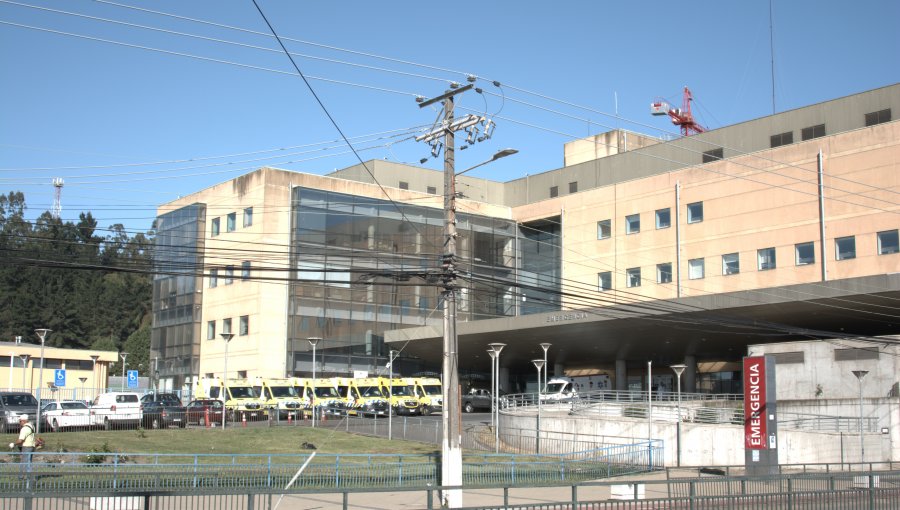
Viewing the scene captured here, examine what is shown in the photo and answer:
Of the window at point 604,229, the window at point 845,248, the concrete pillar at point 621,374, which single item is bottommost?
the concrete pillar at point 621,374

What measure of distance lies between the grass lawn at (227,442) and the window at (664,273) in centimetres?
2842

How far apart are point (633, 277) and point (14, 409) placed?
40.4m

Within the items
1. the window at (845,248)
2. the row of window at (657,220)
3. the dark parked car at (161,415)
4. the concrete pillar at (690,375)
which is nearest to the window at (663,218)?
the row of window at (657,220)

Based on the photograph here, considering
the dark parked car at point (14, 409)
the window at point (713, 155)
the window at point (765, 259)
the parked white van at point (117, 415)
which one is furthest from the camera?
the window at point (713, 155)

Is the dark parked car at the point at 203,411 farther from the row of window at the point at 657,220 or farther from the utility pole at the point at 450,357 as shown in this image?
the row of window at the point at 657,220

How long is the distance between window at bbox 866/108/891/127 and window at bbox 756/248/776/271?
369 inches

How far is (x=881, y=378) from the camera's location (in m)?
42.9

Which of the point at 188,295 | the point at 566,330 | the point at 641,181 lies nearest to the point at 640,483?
the point at 566,330

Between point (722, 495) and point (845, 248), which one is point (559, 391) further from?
point (722, 495)

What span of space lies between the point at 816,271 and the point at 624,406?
16.9m

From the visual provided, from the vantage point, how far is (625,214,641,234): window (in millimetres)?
65438

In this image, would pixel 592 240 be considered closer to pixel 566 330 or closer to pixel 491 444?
pixel 566 330

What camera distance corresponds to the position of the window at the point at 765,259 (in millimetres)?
57312

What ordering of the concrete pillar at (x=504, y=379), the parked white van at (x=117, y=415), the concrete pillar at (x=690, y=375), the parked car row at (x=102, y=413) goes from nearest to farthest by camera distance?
the parked car row at (x=102, y=413) < the parked white van at (x=117, y=415) < the concrete pillar at (x=690, y=375) < the concrete pillar at (x=504, y=379)
